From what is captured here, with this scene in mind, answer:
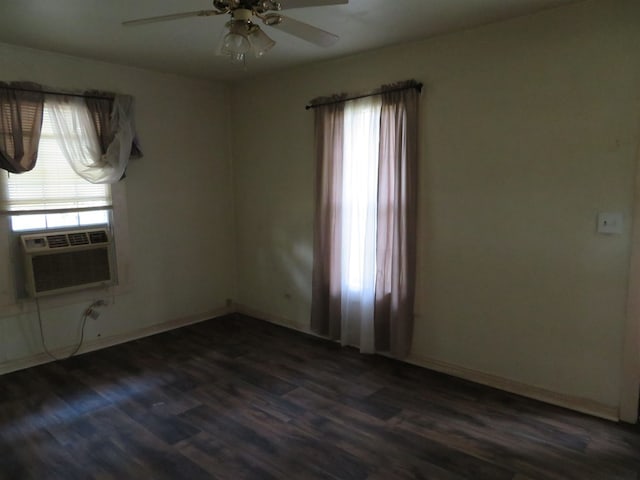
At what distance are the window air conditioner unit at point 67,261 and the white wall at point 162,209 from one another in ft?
0.68

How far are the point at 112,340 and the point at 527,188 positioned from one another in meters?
3.67

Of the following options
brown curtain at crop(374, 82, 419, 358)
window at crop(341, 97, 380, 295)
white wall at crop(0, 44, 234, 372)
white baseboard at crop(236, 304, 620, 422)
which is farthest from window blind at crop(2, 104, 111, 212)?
A: white baseboard at crop(236, 304, 620, 422)

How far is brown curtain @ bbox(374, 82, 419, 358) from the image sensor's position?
3.32 m

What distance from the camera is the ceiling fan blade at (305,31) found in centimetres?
206

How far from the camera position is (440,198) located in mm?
3281

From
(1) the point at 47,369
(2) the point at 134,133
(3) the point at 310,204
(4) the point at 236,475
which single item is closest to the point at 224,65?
(2) the point at 134,133

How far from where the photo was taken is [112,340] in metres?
4.01

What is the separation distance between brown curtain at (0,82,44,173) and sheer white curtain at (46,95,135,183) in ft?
0.43

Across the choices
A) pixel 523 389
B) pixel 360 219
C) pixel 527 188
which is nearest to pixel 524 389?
pixel 523 389

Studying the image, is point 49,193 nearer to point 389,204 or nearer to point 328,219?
point 328,219

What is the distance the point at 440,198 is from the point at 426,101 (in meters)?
0.73

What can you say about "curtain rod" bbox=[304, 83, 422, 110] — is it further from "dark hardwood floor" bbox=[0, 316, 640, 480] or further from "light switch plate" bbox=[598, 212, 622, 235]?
"dark hardwood floor" bbox=[0, 316, 640, 480]

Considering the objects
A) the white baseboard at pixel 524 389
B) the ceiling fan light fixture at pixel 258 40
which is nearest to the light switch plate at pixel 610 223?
the white baseboard at pixel 524 389

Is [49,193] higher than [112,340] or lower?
higher
